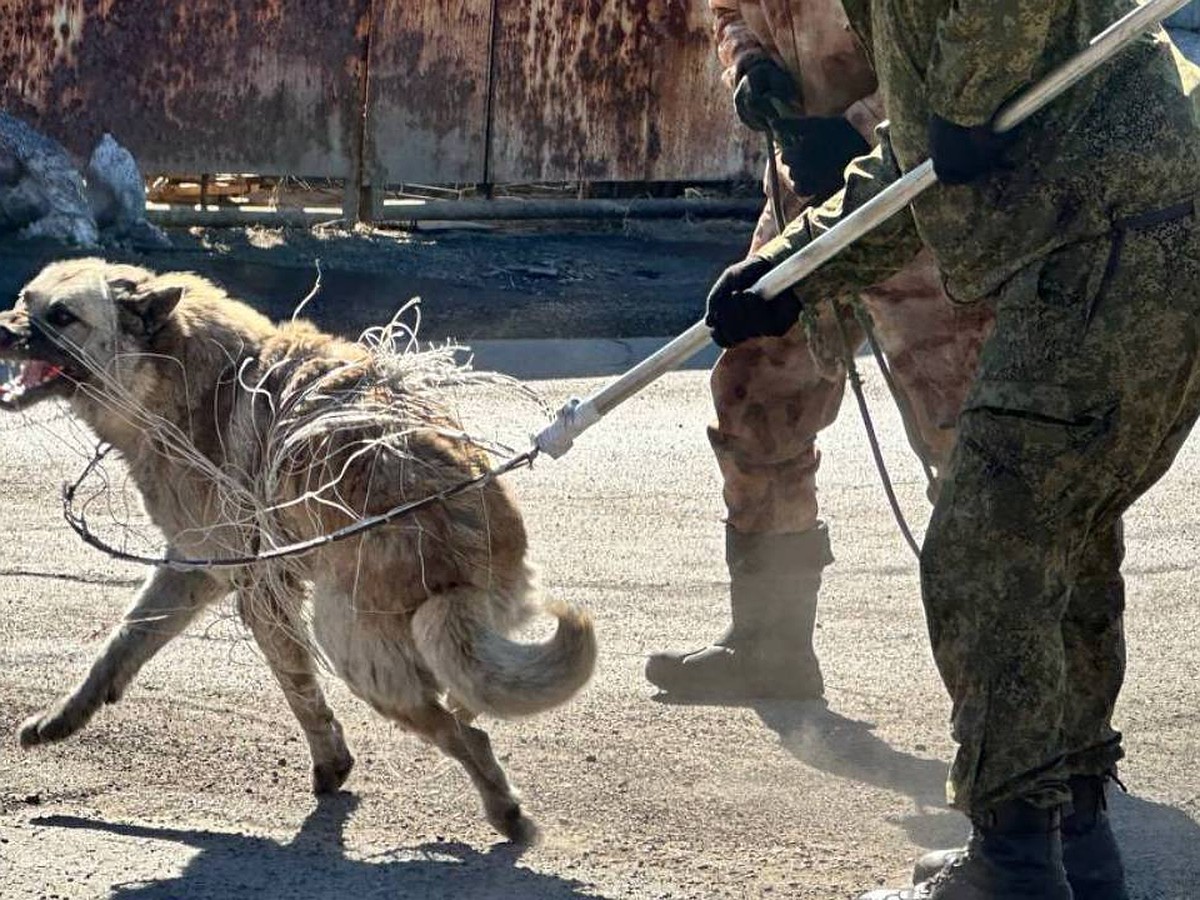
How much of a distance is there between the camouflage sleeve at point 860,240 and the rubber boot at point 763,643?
169 centimetres

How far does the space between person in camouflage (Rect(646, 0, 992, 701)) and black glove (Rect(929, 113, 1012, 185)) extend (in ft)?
5.06

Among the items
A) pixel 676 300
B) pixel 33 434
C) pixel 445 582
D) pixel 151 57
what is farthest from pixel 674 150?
pixel 445 582

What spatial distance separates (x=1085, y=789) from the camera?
13.5 feet

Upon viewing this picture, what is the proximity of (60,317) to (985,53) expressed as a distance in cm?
267

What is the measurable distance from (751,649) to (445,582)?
1.44 meters

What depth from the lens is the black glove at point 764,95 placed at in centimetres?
545

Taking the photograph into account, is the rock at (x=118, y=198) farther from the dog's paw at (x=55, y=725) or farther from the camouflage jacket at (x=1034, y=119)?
the camouflage jacket at (x=1034, y=119)

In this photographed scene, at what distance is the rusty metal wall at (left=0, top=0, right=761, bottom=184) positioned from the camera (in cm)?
1205

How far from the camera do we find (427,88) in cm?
1298

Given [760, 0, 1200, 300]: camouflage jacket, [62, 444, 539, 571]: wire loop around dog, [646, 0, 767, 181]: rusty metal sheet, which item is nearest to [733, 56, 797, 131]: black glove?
[62, 444, 539, 571]: wire loop around dog

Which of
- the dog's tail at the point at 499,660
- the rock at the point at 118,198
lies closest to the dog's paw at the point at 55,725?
the dog's tail at the point at 499,660

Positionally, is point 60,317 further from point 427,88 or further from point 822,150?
point 427,88

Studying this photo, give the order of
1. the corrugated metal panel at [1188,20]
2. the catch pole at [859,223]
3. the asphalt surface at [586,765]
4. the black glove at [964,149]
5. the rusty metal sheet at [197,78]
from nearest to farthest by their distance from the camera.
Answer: the catch pole at [859,223], the black glove at [964,149], the asphalt surface at [586,765], the rusty metal sheet at [197,78], the corrugated metal panel at [1188,20]

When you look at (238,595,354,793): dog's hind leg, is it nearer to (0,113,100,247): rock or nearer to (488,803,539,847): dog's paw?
(488,803,539,847): dog's paw
